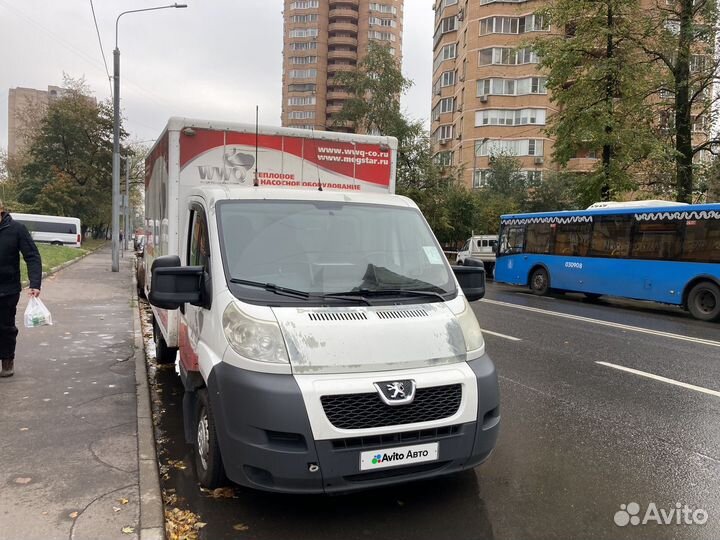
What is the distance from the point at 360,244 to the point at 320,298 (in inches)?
28.0

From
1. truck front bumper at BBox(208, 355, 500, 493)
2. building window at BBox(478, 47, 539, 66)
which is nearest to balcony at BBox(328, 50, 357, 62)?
building window at BBox(478, 47, 539, 66)

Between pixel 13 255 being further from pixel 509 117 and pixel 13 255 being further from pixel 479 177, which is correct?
pixel 509 117

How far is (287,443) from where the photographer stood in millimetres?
3070

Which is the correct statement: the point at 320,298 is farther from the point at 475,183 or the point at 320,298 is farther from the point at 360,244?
the point at 475,183

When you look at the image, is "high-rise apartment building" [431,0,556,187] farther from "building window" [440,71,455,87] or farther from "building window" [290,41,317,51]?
"building window" [290,41,317,51]

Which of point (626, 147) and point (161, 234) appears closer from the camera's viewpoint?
point (161, 234)

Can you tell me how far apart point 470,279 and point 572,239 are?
46.9 ft

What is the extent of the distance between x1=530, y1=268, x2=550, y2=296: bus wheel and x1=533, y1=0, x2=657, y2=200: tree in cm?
436

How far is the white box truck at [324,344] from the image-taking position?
10.1 feet

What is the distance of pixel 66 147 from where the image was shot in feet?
159

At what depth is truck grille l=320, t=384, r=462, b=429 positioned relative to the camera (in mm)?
3078

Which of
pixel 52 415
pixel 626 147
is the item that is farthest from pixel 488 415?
pixel 626 147

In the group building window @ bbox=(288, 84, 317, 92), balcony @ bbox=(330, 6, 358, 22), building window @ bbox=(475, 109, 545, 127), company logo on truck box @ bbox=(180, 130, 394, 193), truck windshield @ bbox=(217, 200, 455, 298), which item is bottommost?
truck windshield @ bbox=(217, 200, 455, 298)

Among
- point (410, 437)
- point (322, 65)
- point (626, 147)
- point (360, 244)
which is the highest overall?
point (322, 65)
